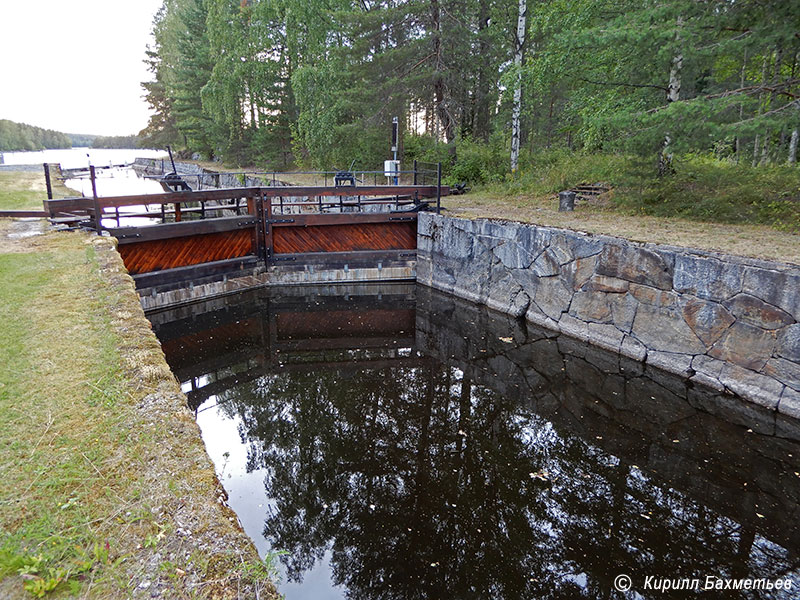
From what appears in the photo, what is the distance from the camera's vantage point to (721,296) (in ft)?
20.3

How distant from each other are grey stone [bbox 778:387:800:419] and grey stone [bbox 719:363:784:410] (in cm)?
5

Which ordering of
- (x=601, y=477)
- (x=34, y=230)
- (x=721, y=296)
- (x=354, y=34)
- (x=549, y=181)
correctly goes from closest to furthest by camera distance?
(x=601, y=477) < (x=721, y=296) < (x=34, y=230) < (x=549, y=181) < (x=354, y=34)

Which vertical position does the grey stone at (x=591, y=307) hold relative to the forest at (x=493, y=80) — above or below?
below

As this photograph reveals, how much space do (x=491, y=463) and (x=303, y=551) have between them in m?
2.00

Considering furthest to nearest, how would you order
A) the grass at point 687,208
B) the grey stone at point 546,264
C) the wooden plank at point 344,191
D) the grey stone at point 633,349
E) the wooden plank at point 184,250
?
the wooden plank at point 344,191 < the wooden plank at point 184,250 < the grey stone at point 546,264 < the grass at point 687,208 < the grey stone at point 633,349

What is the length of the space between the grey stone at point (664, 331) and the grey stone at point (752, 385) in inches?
16.9

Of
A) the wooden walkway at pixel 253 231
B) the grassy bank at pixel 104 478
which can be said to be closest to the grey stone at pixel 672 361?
the wooden walkway at pixel 253 231

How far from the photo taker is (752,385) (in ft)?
19.5

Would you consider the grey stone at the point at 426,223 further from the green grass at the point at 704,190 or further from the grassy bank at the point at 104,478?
the grassy bank at the point at 104,478

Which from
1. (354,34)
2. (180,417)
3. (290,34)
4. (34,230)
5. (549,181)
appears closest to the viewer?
(180,417)

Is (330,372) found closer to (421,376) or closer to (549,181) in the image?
(421,376)

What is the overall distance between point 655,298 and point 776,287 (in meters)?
1.49

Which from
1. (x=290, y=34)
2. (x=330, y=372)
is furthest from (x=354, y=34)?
(x=330, y=372)

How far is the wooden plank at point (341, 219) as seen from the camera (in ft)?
35.6
